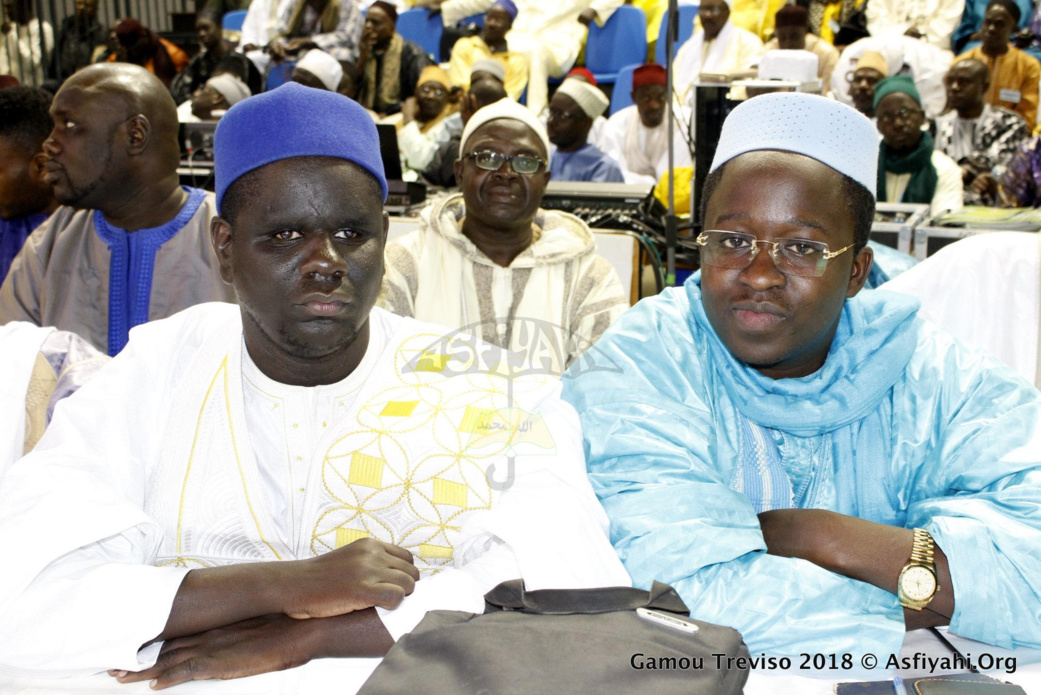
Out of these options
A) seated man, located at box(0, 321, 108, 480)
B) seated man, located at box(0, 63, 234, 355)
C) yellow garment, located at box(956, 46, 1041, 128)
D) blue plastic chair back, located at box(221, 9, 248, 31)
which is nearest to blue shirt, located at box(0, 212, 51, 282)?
seated man, located at box(0, 63, 234, 355)

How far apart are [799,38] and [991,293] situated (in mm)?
6173

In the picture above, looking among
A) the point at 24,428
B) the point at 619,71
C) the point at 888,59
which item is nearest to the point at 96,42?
the point at 619,71

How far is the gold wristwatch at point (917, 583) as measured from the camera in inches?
58.2

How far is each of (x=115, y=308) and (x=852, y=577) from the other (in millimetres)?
2495

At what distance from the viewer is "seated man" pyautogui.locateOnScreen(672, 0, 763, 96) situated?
8609 millimetres

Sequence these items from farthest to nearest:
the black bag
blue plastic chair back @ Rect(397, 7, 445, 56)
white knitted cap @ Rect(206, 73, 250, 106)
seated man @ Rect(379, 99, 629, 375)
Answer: blue plastic chair back @ Rect(397, 7, 445, 56), white knitted cap @ Rect(206, 73, 250, 106), seated man @ Rect(379, 99, 629, 375), the black bag

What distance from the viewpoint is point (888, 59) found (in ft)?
24.6

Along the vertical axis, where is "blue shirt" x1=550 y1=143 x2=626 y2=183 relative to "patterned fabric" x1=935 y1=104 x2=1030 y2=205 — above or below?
below

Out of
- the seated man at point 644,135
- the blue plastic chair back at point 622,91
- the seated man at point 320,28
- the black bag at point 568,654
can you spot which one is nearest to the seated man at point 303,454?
the black bag at point 568,654

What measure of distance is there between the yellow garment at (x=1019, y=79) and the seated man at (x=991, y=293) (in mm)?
5952

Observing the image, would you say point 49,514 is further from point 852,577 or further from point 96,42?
point 96,42

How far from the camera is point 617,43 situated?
9.20 m

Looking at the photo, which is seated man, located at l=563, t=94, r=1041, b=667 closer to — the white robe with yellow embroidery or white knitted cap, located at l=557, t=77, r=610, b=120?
the white robe with yellow embroidery

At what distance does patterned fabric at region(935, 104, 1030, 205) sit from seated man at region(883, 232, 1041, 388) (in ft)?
13.6
